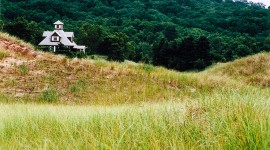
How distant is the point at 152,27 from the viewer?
8988 cm

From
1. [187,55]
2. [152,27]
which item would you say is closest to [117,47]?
[187,55]

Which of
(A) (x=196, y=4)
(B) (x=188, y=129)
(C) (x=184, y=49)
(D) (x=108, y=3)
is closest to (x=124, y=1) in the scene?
(D) (x=108, y=3)

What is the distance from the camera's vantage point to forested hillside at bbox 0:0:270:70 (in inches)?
2000

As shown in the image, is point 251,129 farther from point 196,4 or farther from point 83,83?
point 196,4

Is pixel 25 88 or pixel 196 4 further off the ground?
pixel 196 4

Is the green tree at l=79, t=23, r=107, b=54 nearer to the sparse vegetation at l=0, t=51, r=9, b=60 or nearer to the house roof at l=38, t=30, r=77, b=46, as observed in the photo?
the house roof at l=38, t=30, r=77, b=46

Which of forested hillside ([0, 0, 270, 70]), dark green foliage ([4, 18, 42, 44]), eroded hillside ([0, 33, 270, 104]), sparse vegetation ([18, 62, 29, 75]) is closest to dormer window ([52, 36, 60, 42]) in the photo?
forested hillside ([0, 0, 270, 70])

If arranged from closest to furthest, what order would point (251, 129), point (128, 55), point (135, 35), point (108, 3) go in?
point (251, 129)
point (128, 55)
point (135, 35)
point (108, 3)

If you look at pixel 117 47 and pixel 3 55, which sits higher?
pixel 3 55

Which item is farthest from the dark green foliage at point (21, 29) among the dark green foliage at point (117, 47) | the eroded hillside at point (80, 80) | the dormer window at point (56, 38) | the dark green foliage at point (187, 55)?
the eroded hillside at point (80, 80)

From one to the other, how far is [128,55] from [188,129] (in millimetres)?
65158

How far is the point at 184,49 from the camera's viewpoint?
4794 centimetres

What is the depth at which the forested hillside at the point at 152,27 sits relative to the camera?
50812 mm

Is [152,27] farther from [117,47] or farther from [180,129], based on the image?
[180,129]
